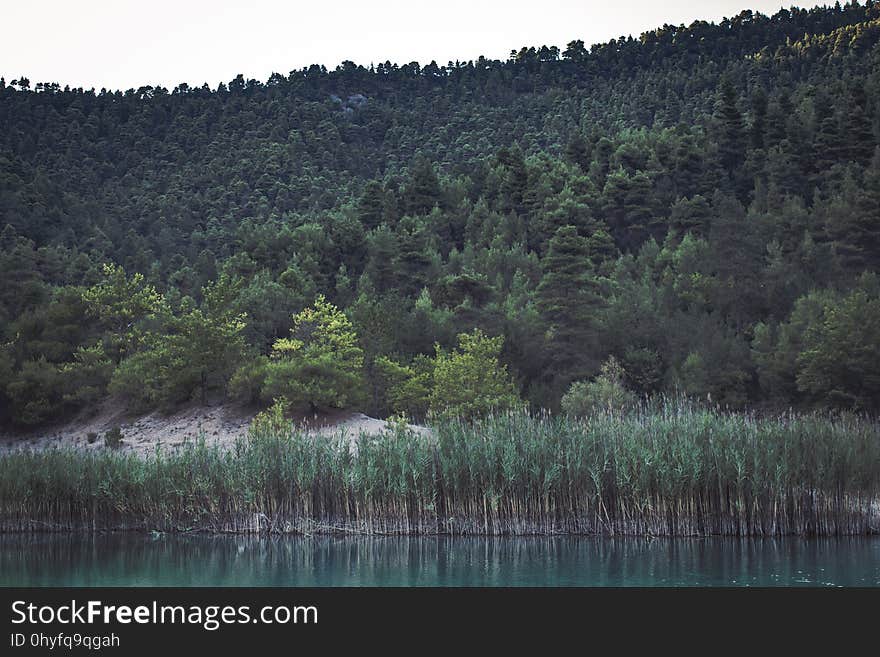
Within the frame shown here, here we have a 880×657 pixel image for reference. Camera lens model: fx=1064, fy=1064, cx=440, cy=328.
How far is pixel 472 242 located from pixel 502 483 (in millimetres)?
44539

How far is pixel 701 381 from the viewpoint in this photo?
39.8 meters

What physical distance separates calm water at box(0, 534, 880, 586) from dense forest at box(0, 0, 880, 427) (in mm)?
16631

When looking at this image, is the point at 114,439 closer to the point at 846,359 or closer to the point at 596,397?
the point at 596,397

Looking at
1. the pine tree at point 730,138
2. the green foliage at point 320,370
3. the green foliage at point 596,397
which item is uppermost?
the pine tree at point 730,138

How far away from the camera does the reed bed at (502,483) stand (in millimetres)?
20422

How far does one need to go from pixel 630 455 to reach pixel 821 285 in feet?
98.7

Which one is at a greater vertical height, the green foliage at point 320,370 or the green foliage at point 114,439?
the green foliage at point 320,370

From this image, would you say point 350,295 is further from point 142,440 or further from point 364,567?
point 364,567

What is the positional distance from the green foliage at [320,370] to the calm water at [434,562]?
16.0 metres

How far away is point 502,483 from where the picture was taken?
21.5m

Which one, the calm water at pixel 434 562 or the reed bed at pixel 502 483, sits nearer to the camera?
the calm water at pixel 434 562

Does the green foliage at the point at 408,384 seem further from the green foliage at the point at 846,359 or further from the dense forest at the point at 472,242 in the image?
the green foliage at the point at 846,359

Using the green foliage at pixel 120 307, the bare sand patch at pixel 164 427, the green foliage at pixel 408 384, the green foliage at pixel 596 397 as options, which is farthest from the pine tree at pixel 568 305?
the green foliage at pixel 120 307
